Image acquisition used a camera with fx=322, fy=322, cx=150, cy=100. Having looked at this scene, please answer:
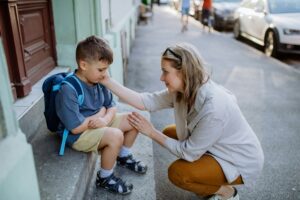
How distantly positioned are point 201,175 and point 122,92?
0.85 metres

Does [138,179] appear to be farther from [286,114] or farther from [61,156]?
[286,114]

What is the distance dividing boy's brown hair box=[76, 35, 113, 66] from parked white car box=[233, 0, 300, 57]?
19.7 ft

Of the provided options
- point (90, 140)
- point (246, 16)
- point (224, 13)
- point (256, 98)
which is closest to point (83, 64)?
point (90, 140)

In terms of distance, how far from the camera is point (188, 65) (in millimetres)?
1979

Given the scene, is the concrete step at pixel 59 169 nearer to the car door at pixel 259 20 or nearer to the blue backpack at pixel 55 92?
the blue backpack at pixel 55 92

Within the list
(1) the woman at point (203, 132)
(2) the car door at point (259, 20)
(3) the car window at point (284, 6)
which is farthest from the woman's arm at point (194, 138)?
(3) the car window at point (284, 6)

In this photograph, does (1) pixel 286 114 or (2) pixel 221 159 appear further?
(1) pixel 286 114

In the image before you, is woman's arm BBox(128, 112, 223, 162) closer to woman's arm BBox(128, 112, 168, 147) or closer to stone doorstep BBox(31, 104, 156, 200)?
woman's arm BBox(128, 112, 168, 147)

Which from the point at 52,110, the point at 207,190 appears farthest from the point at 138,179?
the point at 52,110

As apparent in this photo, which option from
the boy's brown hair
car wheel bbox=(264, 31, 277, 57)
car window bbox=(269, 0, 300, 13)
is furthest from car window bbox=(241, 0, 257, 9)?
the boy's brown hair

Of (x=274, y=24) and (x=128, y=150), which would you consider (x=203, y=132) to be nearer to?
(x=128, y=150)

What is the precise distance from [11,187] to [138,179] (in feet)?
4.41

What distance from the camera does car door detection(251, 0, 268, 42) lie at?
26.4 feet

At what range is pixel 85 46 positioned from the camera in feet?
6.91
